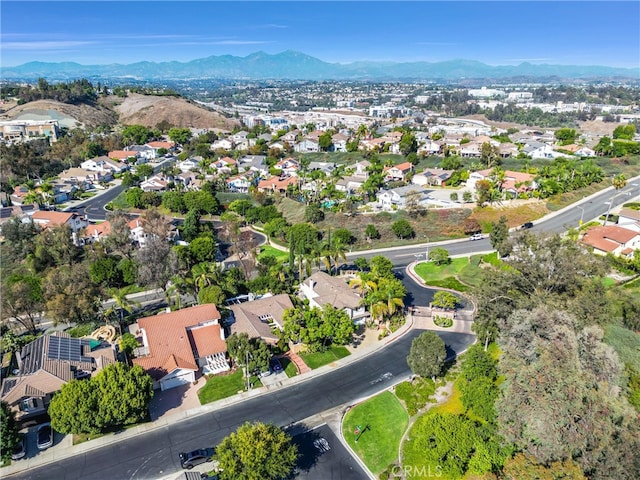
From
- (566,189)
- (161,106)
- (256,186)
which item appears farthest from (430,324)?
(161,106)

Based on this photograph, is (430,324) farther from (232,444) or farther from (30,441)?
(30,441)

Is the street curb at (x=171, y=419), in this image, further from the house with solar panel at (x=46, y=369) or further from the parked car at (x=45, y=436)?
the house with solar panel at (x=46, y=369)

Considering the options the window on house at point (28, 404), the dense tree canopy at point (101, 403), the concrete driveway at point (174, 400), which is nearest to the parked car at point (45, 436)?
the dense tree canopy at point (101, 403)

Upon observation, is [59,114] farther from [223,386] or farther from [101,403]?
[101,403]

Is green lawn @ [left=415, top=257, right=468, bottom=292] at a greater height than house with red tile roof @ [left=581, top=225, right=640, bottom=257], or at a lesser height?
lesser

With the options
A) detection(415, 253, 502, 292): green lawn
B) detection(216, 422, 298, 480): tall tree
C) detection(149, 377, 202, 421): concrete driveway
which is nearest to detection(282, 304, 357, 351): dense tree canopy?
detection(149, 377, 202, 421): concrete driveway

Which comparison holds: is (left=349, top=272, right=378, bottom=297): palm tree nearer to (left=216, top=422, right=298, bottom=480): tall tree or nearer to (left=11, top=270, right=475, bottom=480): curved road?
(left=11, top=270, right=475, bottom=480): curved road

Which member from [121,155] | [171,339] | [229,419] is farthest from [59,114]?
[229,419]
